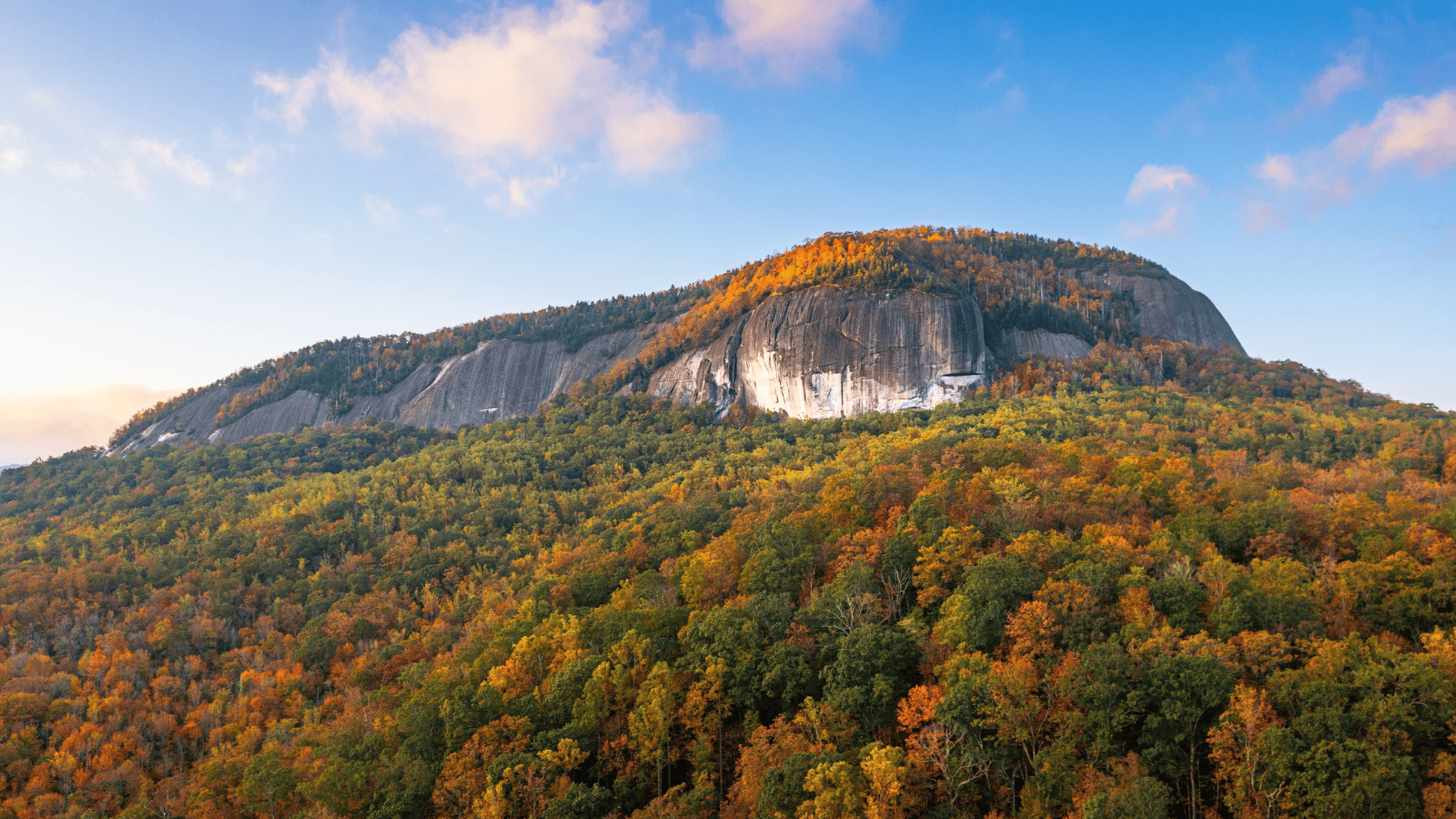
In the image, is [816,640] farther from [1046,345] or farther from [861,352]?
[1046,345]

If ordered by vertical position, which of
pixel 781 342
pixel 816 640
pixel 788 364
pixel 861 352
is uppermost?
pixel 781 342

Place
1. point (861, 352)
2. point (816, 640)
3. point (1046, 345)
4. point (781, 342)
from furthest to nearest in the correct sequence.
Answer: point (1046, 345) < point (781, 342) < point (861, 352) < point (816, 640)

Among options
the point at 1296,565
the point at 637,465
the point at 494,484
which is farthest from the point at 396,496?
the point at 1296,565

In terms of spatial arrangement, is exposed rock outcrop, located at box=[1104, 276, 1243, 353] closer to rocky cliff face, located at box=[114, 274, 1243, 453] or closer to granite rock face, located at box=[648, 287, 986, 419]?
rocky cliff face, located at box=[114, 274, 1243, 453]

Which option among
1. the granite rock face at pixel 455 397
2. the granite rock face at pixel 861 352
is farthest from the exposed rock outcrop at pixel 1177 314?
the granite rock face at pixel 455 397

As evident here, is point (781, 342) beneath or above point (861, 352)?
above

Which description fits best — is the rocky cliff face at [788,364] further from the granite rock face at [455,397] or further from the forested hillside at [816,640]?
the forested hillside at [816,640]

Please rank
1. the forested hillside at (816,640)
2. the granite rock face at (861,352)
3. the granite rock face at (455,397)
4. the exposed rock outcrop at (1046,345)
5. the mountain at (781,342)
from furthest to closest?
the granite rock face at (455,397) < the exposed rock outcrop at (1046,345) < the mountain at (781,342) < the granite rock face at (861,352) < the forested hillside at (816,640)

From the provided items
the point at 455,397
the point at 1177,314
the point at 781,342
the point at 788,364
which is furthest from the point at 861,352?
the point at 455,397
